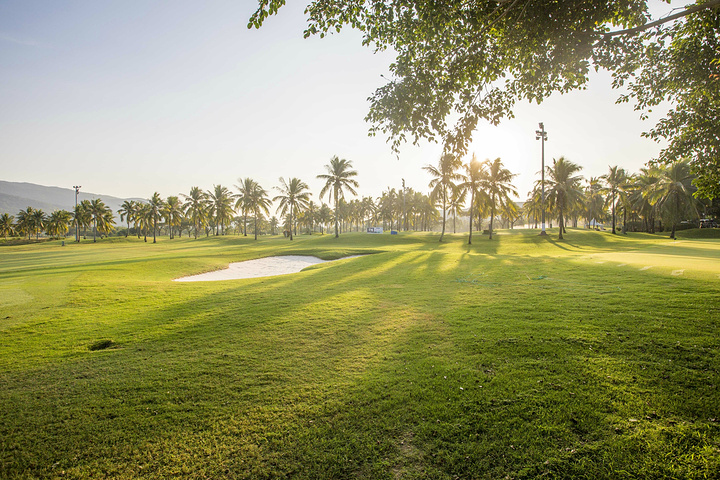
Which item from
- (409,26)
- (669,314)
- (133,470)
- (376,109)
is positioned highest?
(409,26)

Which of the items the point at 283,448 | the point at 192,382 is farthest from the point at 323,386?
the point at 192,382

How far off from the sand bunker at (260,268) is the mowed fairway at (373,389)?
9968mm

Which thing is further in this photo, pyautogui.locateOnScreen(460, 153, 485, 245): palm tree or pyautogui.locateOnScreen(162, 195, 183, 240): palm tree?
pyautogui.locateOnScreen(162, 195, 183, 240): palm tree

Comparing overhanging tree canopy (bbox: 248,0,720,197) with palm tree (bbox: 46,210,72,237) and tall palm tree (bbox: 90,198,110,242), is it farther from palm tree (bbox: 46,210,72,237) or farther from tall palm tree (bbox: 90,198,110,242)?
palm tree (bbox: 46,210,72,237)

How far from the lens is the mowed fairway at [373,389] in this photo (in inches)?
134

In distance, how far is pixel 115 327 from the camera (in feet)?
26.4

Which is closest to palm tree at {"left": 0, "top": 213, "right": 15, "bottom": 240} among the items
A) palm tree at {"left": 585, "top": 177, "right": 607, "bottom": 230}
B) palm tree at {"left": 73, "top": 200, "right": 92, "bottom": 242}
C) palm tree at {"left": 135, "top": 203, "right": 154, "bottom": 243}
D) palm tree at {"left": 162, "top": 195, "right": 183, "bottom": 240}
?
palm tree at {"left": 73, "top": 200, "right": 92, "bottom": 242}

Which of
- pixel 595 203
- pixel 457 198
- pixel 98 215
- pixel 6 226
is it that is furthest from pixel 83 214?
pixel 595 203

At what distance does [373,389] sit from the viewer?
15.7 feet

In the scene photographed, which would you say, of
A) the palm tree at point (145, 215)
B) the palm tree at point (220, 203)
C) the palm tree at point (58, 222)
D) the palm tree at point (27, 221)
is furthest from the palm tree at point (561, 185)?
the palm tree at point (27, 221)

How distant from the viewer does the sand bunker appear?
19.7 m

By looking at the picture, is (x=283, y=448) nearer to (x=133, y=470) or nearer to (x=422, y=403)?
(x=133, y=470)

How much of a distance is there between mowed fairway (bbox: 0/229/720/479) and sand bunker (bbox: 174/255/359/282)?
9.97m

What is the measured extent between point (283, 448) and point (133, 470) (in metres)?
1.60
